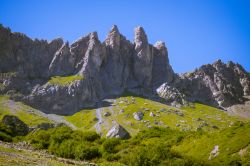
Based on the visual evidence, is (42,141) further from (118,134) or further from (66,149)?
(118,134)

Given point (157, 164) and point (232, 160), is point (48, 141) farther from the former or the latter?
point (232, 160)

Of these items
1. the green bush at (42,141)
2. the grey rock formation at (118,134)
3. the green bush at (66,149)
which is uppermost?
the grey rock formation at (118,134)

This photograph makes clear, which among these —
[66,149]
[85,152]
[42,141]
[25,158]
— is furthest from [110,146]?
[25,158]

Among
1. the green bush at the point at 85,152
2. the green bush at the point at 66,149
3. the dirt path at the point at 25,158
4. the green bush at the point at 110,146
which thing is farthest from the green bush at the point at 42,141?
the dirt path at the point at 25,158

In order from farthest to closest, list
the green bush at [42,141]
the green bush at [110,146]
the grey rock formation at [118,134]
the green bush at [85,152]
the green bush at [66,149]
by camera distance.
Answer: the grey rock formation at [118,134], the green bush at [42,141], the green bush at [110,146], the green bush at [66,149], the green bush at [85,152]

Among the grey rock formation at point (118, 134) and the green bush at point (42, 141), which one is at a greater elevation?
the grey rock formation at point (118, 134)

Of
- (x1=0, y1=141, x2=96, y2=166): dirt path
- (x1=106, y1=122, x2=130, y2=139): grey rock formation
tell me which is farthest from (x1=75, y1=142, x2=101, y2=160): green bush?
(x1=106, y1=122, x2=130, y2=139): grey rock formation

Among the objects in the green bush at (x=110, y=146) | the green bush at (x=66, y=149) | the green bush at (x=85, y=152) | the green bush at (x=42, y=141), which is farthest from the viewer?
the green bush at (x=42, y=141)

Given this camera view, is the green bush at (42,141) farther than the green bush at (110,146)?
Yes

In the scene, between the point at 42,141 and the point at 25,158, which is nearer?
the point at 25,158

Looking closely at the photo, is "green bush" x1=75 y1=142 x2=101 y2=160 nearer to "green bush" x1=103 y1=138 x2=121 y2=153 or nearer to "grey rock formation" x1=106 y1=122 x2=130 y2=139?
"green bush" x1=103 y1=138 x2=121 y2=153

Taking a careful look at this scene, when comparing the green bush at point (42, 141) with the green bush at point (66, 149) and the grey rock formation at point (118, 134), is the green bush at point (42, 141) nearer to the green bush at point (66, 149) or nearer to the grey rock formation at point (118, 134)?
the green bush at point (66, 149)

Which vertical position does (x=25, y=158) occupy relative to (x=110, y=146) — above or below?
below

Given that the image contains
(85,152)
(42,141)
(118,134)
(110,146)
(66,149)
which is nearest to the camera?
(85,152)
